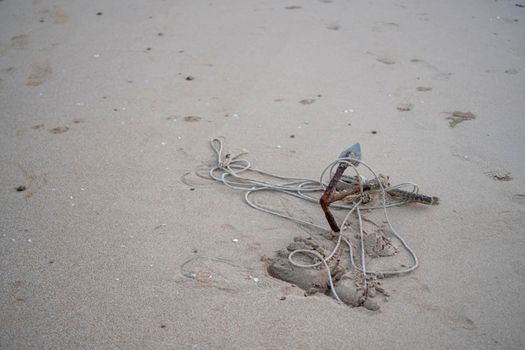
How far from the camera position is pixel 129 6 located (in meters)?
5.16

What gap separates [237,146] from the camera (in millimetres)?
3289

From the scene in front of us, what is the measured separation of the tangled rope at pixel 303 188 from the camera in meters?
2.38

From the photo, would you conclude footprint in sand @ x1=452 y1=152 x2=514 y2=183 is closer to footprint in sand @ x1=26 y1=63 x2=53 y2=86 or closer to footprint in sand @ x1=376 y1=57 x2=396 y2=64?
footprint in sand @ x1=376 y1=57 x2=396 y2=64

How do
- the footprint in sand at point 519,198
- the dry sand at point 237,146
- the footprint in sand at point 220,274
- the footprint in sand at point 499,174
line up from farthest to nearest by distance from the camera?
the footprint in sand at point 499,174
the footprint in sand at point 519,198
the footprint in sand at point 220,274
the dry sand at point 237,146

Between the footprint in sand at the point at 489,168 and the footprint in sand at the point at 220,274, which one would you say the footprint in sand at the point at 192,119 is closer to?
the footprint in sand at the point at 220,274

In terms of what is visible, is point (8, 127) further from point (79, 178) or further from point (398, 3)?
point (398, 3)

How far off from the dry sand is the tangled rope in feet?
0.23

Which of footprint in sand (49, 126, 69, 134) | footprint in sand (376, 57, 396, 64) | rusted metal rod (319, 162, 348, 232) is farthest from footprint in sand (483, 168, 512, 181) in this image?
footprint in sand (49, 126, 69, 134)

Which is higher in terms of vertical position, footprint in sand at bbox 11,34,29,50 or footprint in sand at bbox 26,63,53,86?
footprint in sand at bbox 11,34,29,50

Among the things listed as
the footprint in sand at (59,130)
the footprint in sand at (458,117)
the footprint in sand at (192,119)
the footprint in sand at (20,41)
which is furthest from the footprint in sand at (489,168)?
the footprint in sand at (20,41)

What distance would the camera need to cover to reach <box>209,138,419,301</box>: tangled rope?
2.38 m

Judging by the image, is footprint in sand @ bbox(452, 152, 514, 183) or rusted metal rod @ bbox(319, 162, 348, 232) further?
footprint in sand @ bbox(452, 152, 514, 183)

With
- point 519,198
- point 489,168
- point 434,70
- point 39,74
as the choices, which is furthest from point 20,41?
point 519,198

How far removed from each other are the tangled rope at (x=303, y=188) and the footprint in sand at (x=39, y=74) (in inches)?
67.2
